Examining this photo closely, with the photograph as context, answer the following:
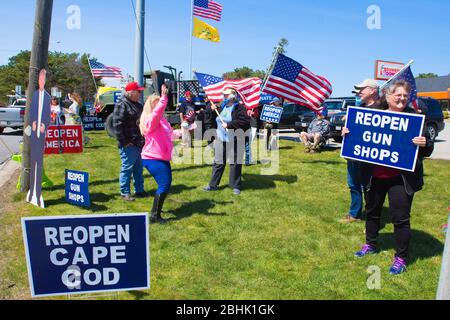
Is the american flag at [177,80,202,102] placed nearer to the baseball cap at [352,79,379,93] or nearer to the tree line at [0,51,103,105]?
the baseball cap at [352,79,379,93]

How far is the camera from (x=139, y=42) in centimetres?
937

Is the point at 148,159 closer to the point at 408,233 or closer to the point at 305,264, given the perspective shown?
the point at 305,264

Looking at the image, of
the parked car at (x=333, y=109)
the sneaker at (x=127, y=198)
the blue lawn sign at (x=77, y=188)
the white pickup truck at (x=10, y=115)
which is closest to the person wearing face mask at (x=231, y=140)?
the sneaker at (x=127, y=198)

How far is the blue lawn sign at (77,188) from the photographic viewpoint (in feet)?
20.5

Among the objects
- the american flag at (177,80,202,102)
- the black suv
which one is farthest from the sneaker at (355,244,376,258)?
the american flag at (177,80,202,102)

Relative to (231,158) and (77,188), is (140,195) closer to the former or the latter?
(77,188)

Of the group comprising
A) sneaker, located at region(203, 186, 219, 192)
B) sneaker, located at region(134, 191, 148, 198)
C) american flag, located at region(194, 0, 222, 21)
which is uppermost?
american flag, located at region(194, 0, 222, 21)

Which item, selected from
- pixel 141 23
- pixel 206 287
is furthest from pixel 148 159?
pixel 141 23

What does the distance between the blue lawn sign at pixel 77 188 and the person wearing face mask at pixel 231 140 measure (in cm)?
237

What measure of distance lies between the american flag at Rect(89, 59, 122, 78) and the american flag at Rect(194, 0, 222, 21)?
516 cm

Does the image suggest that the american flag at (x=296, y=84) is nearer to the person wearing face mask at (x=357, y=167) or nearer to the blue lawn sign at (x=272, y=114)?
the blue lawn sign at (x=272, y=114)

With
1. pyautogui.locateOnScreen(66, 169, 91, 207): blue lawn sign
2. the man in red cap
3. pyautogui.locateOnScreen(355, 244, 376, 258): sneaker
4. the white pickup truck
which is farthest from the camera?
the white pickup truck

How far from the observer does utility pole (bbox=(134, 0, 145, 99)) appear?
928cm

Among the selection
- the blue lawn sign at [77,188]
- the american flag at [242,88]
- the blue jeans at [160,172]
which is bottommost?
the blue lawn sign at [77,188]
